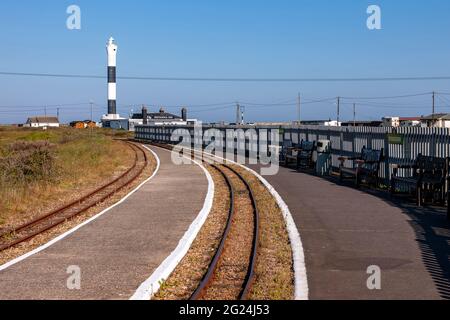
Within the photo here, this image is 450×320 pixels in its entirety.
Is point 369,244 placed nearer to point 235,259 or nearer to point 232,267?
point 235,259

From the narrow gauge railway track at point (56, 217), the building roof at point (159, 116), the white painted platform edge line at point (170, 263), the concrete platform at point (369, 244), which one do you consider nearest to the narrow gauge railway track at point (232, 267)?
the white painted platform edge line at point (170, 263)

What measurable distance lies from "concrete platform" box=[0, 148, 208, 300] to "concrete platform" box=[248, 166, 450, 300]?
2287 millimetres

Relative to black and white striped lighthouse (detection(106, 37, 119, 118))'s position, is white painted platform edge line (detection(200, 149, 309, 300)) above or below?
below

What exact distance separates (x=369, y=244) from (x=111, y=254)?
4.02m

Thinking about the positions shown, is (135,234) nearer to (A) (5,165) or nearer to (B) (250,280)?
(B) (250,280)

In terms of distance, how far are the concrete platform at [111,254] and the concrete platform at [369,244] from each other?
7.50 feet

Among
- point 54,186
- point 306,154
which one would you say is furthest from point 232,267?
point 306,154

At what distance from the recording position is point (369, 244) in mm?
9594

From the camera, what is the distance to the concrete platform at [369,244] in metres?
7.09

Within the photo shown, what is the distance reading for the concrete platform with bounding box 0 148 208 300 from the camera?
24.0ft

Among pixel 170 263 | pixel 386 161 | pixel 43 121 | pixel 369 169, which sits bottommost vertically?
pixel 170 263

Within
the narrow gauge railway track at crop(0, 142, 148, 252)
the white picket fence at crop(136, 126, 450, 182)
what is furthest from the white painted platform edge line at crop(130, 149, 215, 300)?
the white picket fence at crop(136, 126, 450, 182)

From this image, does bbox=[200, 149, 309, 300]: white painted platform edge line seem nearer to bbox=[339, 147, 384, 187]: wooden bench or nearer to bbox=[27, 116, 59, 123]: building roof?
bbox=[339, 147, 384, 187]: wooden bench

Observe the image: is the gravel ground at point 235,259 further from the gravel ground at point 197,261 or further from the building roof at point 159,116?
the building roof at point 159,116
